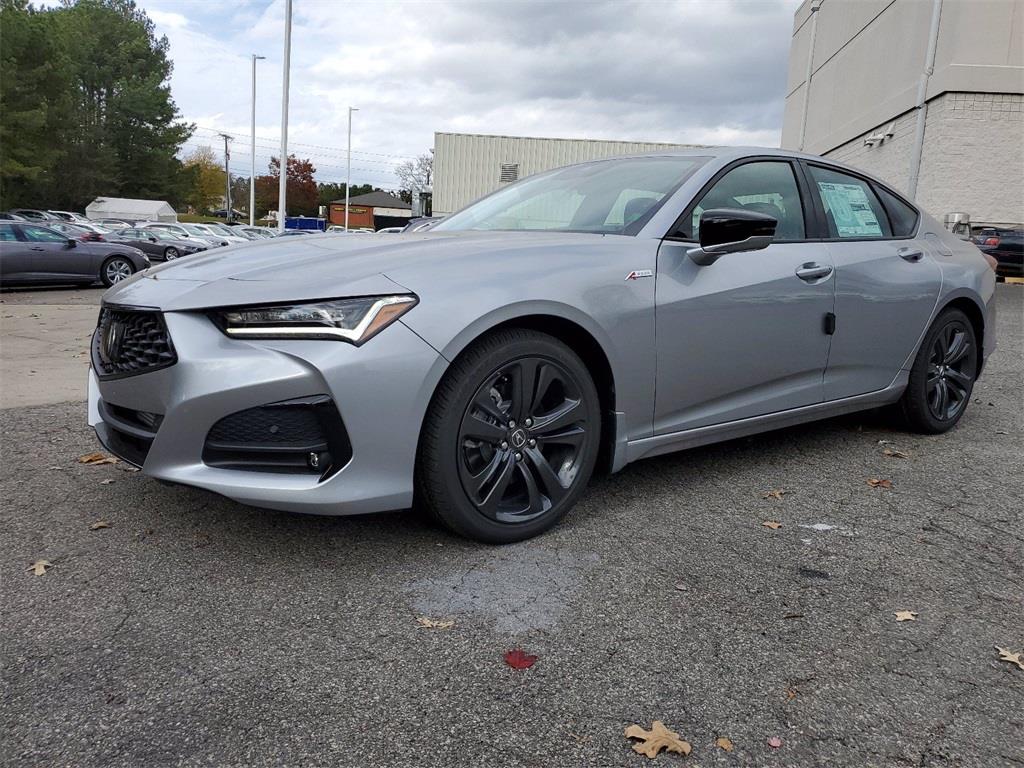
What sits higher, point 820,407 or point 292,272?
point 292,272

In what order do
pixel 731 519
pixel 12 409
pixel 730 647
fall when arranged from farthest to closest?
pixel 12 409 → pixel 731 519 → pixel 730 647

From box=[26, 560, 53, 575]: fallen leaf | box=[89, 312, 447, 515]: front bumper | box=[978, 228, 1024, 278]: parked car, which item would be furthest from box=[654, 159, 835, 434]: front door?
box=[978, 228, 1024, 278]: parked car

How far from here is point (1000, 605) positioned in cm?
254

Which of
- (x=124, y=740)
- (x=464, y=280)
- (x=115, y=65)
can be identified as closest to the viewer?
(x=124, y=740)

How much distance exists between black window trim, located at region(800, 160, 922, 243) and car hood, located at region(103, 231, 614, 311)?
135 cm

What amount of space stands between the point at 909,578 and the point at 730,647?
2.88ft

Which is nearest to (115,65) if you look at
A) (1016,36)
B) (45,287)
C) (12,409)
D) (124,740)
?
A: (45,287)

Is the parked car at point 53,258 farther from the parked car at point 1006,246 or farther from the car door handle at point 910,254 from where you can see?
the parked car at point 1006,246

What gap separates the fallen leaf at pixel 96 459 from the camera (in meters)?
3.75

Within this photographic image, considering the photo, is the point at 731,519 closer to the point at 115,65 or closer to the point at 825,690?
the point at 825,690

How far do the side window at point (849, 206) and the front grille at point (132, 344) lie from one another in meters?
2.97

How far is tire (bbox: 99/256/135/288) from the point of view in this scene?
1548 cm

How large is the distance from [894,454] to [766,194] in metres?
1.56

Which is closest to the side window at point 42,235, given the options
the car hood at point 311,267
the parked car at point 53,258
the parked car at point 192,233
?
the parked car at point 53,258
